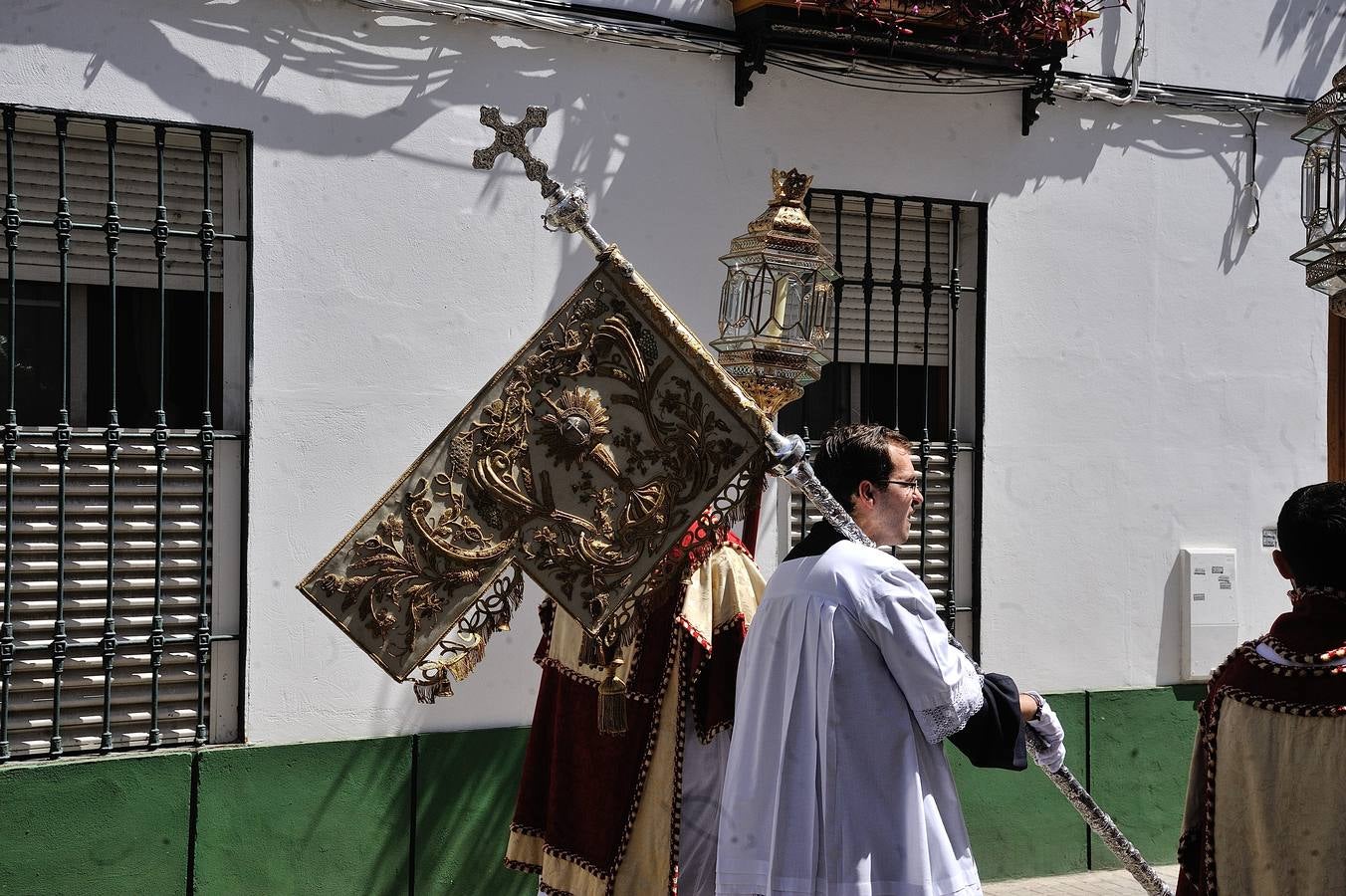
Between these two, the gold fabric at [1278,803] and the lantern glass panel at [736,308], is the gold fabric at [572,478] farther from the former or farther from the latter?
the gold fabric at [1278,803]

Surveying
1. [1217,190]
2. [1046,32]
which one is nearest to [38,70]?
[1046,32]

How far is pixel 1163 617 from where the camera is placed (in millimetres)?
6566

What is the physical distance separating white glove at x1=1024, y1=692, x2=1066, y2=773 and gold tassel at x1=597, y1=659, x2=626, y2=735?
0.97 metres

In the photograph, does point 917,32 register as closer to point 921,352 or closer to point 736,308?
point 921,352

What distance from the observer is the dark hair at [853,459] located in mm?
3393

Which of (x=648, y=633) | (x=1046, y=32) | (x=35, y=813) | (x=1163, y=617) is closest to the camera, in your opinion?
(x=648, y=633)

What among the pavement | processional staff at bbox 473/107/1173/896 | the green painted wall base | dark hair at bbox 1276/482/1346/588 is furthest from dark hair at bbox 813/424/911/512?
the pavement

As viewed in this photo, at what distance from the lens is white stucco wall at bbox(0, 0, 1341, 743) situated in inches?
199

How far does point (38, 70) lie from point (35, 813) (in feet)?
7.96

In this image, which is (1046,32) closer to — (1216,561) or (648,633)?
(1216,561)

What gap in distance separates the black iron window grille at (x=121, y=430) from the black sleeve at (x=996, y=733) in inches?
112

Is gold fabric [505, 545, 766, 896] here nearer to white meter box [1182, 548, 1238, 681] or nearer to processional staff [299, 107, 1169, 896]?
processional staff [299, 107, 1169, 896]

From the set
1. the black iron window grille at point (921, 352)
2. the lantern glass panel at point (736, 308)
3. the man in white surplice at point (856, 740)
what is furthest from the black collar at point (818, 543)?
the black iron window grille at point (921, 352)

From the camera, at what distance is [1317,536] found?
115 inches
